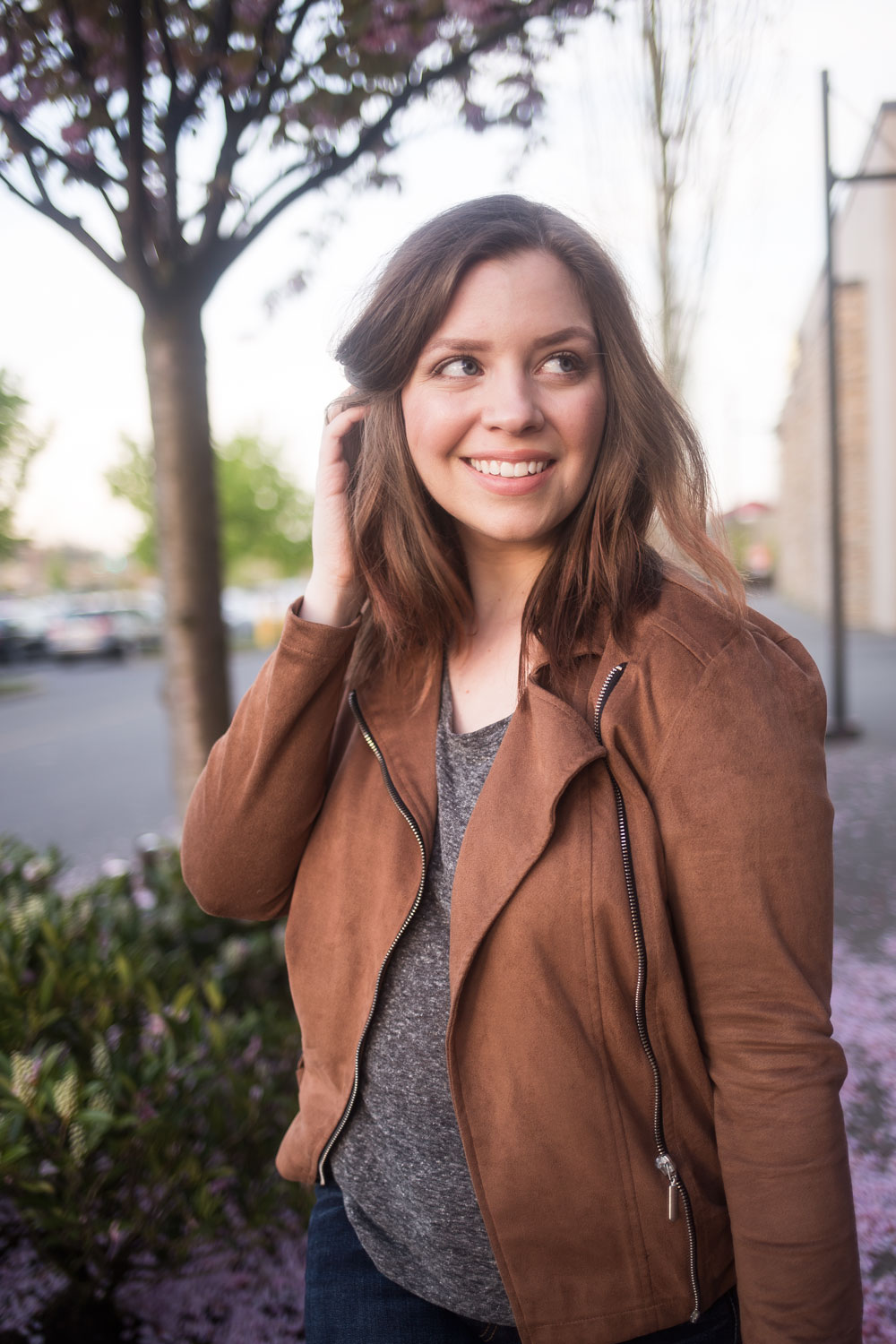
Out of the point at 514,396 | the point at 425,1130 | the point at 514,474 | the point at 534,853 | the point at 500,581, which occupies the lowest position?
the point at 425,1130

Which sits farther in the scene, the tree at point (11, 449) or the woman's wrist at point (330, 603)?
the tree at point (11, 449)

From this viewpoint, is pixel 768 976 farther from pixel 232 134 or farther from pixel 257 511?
pixel 257 511

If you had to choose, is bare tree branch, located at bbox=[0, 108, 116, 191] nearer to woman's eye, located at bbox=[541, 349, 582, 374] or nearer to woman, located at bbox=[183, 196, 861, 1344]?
woman, located at bbox=[183, 196, 861, 1344]

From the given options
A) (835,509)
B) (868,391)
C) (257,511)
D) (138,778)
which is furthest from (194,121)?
(257,511)

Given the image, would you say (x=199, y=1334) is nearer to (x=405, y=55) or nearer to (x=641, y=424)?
(x=641, y=424)

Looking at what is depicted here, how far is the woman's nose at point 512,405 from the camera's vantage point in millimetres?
1408

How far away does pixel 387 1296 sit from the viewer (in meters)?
1.44

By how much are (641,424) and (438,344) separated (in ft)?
1.12

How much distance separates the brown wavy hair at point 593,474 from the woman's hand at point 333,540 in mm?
38

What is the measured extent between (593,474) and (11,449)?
63.7 ft

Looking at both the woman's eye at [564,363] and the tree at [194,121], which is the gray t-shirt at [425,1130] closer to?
the woman's eye at [564,363]

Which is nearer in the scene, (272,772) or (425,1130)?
(425,1130)

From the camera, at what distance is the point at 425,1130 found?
4.65 ft

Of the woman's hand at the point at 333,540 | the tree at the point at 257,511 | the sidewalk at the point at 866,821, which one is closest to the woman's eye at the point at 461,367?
the woman's hand at the point at 333,540
